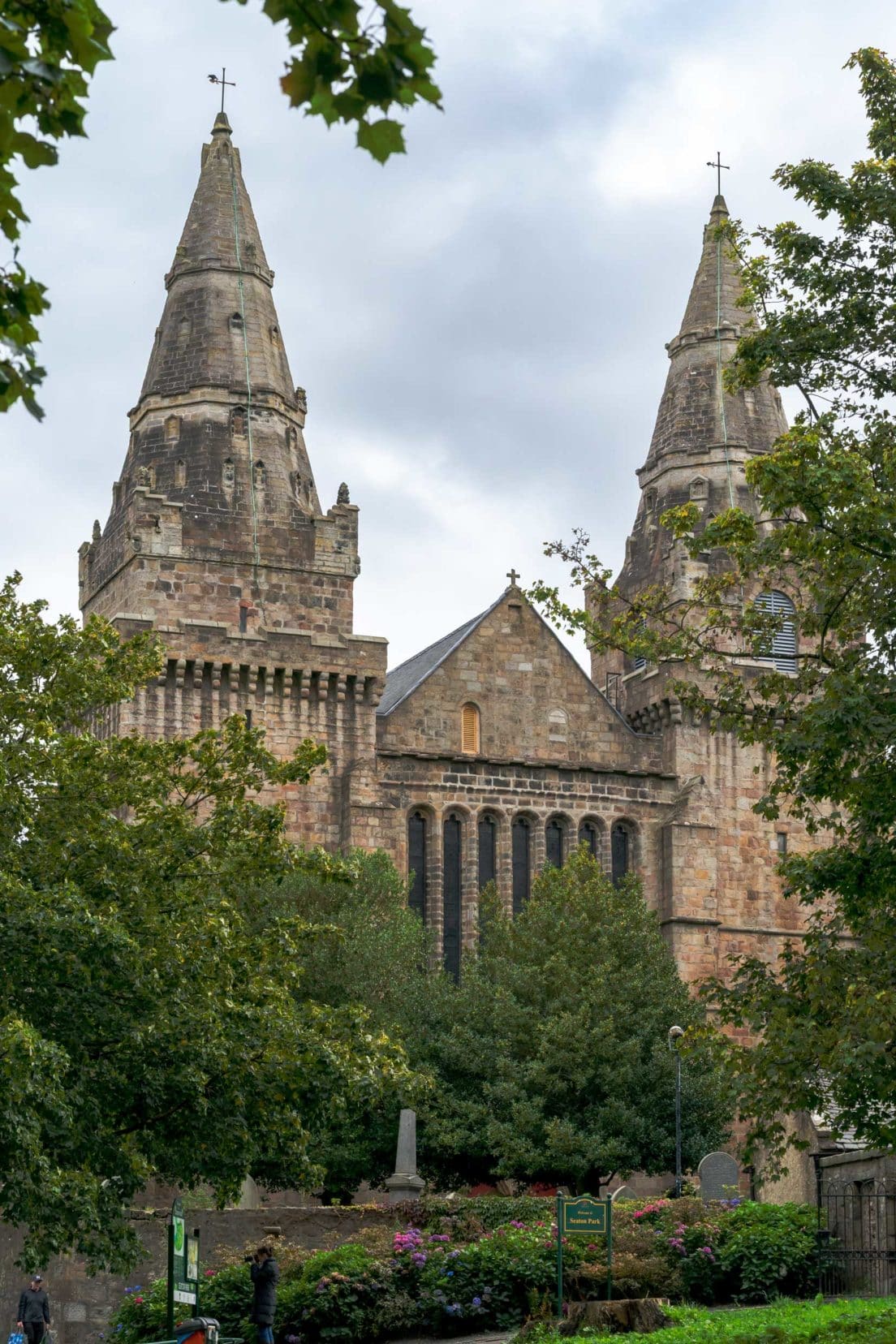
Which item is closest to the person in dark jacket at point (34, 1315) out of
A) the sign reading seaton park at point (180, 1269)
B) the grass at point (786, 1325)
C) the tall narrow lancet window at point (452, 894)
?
the grass at point (786, 1325)

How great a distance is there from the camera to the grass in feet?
58.5

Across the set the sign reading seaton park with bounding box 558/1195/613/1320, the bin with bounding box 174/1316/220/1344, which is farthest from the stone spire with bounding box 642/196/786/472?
the bin with bounding box 174/1316/220/1344

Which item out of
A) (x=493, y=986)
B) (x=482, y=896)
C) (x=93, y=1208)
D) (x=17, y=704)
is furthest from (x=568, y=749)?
(x=93, y=1208)

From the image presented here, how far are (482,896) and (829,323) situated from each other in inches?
1091

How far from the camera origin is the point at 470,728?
5303cm

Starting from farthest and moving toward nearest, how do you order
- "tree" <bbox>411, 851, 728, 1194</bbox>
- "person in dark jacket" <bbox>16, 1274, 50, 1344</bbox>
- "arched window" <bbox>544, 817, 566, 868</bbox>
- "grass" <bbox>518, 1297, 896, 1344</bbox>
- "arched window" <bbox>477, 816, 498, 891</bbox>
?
"arched window" <bbox>544, 817, 566, 868</bbox>
"arched window" <bbox>477, 816, 498, 891</bbox>
"tree" <bbox>411, 851, 728, 1194</bbox>
"person in dark jacket" <bbox>16, 1274, 50, 1344</bbox>
"grass" <bbox>518, 1297, 896, 1344</bbox>

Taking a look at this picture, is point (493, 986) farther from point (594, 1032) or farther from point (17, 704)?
point (17, 704)

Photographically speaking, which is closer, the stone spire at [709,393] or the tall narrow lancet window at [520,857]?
the tall narrow lancet window at [520,857]

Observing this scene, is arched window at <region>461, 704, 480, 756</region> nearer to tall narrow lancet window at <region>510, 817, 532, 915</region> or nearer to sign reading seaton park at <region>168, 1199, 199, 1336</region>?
tall narrow lancet window at <region>510, 817, 532, 915</region>

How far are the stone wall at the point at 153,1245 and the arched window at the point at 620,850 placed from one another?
25380mm

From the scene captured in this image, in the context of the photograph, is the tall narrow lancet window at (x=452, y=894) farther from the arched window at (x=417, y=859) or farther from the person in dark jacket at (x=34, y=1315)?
the person in dark jacket at (x=34, y=1315)

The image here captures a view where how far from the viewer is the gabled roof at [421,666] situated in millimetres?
53500

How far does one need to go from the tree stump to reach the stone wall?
194 inches

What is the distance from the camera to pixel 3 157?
24.5 ft
